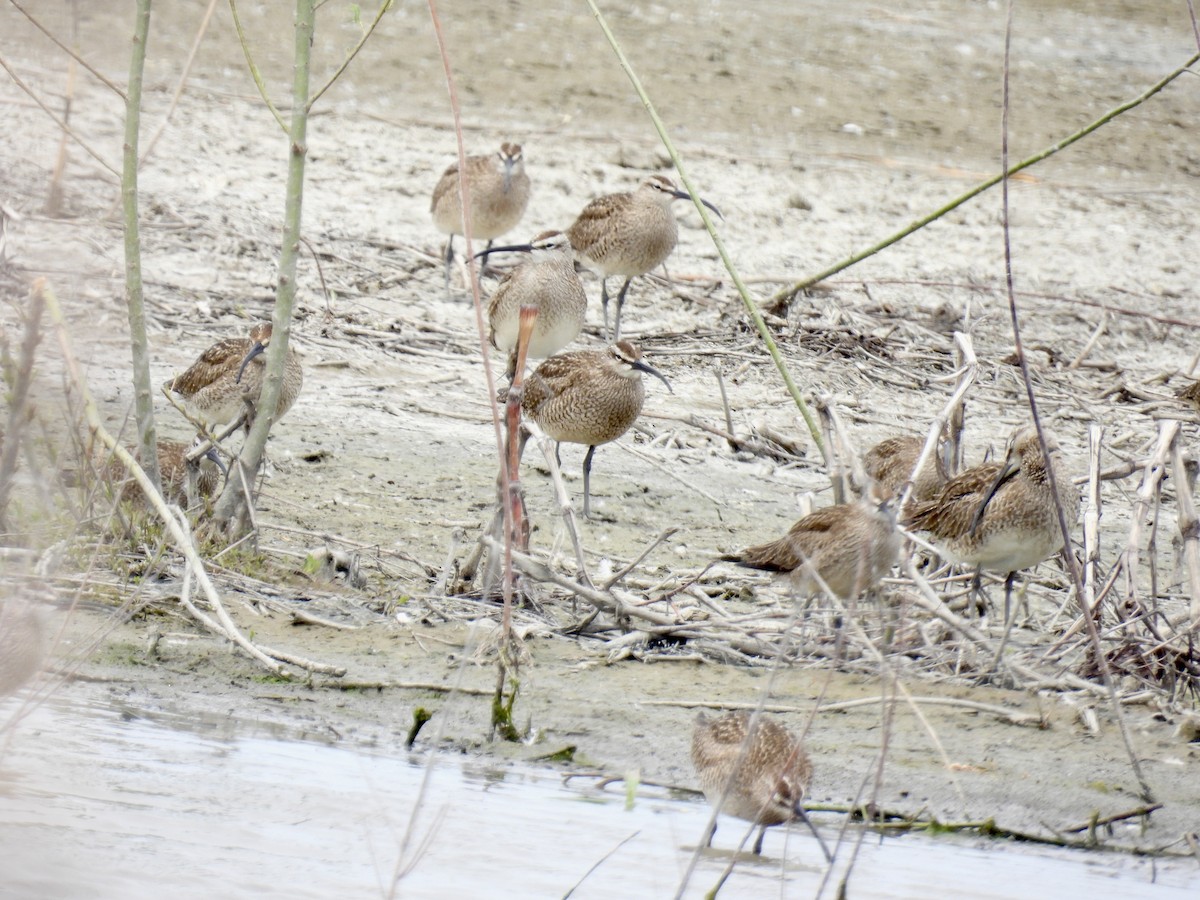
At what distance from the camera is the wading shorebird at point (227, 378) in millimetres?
8680

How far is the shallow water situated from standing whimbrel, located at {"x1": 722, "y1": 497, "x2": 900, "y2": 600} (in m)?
1.24

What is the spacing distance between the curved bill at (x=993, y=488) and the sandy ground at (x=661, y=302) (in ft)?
1.90

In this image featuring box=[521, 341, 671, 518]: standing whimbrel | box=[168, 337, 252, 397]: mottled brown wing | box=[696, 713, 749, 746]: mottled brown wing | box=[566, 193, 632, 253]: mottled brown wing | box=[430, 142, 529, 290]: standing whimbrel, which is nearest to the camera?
box=[696, 713, 749, 746]: mottled brown wing

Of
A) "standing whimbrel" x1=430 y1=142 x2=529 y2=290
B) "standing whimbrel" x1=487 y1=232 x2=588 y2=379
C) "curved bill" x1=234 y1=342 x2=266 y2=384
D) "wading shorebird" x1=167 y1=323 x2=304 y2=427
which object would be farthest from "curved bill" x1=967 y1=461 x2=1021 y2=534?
"standing whimbrel" x1=430 y1=142 x2=529 y2=290

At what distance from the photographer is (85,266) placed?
2.94 metres

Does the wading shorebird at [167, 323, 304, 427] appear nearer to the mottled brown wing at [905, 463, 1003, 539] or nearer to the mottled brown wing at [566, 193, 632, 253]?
the mottled brown wing at [905, 463, 1003, 539]

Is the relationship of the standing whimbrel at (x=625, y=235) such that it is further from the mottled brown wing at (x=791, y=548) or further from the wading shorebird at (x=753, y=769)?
the wading shorebird at (x=753, y=769)

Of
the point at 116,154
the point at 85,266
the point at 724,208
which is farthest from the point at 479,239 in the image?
the point at 85,266

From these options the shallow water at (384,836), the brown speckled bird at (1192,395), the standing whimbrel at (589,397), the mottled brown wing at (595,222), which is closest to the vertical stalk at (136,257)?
the shallow water at (384,836)

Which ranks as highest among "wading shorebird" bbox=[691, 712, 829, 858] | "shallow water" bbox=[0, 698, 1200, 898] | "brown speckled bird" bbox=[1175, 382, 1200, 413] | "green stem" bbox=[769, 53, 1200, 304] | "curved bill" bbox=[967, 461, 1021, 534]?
"green stem" bbox=[769, 53, 1200, 304]

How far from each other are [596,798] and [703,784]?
333mm

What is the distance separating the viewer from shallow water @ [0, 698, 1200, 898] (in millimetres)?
4793

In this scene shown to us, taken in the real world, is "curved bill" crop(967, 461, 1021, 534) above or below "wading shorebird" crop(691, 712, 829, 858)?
above

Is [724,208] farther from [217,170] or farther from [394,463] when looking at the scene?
[394,463]
